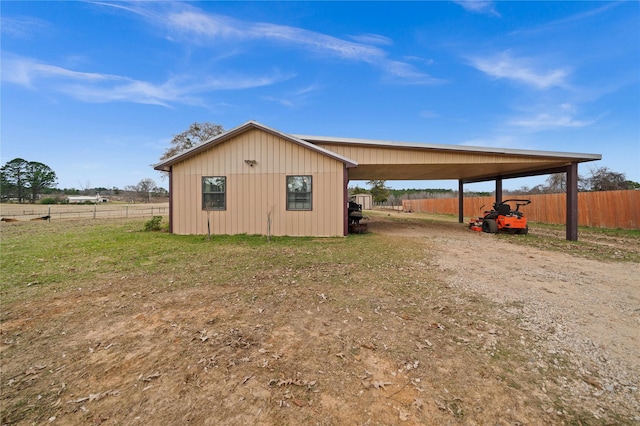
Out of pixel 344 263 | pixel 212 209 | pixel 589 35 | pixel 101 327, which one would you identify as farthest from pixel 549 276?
pixel 589 35

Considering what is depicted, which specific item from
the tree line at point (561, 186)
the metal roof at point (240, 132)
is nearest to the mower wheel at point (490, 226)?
the metal roof at point (240, 132)

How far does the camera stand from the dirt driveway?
2119 mm

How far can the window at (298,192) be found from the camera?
893 centimetres

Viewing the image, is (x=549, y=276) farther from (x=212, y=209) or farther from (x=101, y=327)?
(x=212, y=209)

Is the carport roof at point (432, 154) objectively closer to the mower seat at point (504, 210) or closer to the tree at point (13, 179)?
the mower seat at point (504, 210)

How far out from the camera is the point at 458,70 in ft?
44.8

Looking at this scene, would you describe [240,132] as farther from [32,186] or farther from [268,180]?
[32,186]

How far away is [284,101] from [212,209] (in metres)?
10.1

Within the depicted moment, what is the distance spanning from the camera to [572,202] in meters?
9.14

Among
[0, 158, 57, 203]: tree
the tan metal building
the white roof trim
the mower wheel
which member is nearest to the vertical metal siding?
the tan metal building

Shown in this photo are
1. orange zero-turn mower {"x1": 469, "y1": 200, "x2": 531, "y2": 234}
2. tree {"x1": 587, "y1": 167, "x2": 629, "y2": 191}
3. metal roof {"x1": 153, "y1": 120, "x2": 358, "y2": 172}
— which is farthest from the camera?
tree {"x1": 587, "y1": 167, "x2": 629, "y2": 191}

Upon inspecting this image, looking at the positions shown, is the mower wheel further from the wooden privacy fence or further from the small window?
the small window

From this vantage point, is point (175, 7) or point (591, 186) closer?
point (175, 7)

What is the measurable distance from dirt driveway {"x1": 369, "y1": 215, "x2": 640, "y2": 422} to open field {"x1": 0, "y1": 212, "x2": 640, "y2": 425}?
0.08 ft
